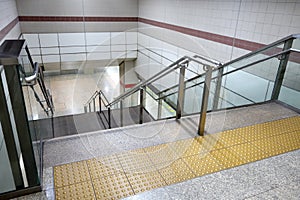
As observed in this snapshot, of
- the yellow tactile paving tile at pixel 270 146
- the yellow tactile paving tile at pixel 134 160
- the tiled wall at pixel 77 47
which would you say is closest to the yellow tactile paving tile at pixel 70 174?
the yellow tactile paving tile at pixel 134 160

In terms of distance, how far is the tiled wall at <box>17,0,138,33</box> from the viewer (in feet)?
20.8

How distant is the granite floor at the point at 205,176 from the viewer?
1645mm

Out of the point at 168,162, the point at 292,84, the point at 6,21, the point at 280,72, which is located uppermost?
the point at 6,21

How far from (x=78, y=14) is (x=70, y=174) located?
5994mm

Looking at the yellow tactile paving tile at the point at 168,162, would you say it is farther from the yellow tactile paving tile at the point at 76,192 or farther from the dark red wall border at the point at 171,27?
the dark red wall border at the point at 171,27

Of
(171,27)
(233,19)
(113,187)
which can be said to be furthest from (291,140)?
(171,27)

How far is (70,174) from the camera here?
1.79 meters

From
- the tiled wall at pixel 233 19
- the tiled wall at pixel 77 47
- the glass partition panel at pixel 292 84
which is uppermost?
the tiled wall at pixel 233 19

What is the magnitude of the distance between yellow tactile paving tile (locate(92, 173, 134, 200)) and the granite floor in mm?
95

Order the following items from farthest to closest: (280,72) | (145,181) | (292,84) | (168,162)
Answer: (280,72) < (292,84) < (168,162) < (145,181)

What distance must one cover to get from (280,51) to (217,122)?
1.29 meters

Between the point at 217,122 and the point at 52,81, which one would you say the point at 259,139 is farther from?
the point at 52,81

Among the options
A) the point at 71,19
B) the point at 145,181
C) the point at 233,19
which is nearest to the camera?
the point at 145,181

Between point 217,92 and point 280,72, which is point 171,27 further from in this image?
point 280,72
